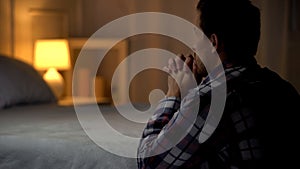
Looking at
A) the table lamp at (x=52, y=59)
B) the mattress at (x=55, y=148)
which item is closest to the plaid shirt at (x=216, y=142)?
the mattress at (x=55, y=148)

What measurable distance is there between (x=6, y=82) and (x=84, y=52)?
1.20m

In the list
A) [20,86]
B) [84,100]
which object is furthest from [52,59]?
[20,86]

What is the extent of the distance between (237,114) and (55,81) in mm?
2634

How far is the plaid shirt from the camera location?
1.09m

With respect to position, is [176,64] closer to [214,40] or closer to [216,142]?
[214,40]

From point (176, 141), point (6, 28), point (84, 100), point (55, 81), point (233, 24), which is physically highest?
point (233, 24)

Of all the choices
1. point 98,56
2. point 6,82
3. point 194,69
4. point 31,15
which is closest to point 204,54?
point 194,69

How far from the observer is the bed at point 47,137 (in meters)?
1.66

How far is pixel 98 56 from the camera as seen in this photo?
4.07 m

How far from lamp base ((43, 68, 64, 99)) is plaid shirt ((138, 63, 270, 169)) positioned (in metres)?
2.49

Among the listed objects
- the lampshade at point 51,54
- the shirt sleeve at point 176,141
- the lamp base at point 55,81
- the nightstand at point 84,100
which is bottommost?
the nightstand at point 84,100

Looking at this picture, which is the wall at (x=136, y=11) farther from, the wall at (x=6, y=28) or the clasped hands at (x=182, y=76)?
the clasped hands at (x=182, y=76)

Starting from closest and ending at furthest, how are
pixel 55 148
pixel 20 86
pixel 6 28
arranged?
pixel 55 148, pixel 20 86, pixel 6 28

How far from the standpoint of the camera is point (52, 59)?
3633 millimetres
